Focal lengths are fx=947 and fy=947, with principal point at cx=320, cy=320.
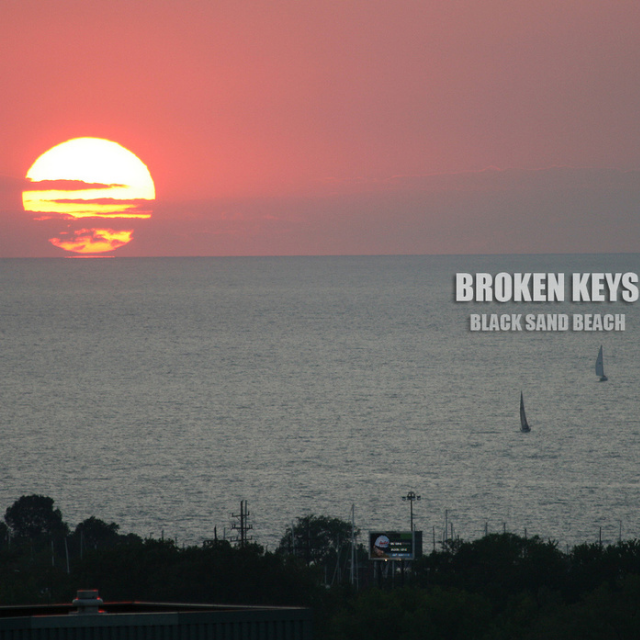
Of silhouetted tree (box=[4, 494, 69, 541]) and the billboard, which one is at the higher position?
silhouetted tree (box=[4, 494, 69, 541])

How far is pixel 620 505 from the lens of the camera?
109 meters

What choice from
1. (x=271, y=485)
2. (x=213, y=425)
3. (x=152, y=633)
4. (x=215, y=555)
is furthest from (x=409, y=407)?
(x=152, y=633)

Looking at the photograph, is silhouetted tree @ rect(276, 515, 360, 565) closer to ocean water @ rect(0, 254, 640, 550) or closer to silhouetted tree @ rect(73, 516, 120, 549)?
ocean water @ rect(0, 254, 640, 550)

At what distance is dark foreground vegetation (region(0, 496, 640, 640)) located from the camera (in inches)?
1911

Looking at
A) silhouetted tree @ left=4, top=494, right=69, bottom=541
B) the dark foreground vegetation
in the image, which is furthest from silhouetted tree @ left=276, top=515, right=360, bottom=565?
silhouetted tree @ left=4, top=494, right=69, bottom=541

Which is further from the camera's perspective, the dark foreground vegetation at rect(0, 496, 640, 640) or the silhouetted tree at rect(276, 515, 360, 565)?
the silhouetted tree at rect(276, 515, 360, 565)

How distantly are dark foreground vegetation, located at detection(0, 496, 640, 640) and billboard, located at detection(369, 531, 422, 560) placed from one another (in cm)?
207

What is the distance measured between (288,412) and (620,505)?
76.4 meters

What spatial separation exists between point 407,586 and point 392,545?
2354 cm

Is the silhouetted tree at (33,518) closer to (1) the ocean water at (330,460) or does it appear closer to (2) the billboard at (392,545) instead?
(1) the ocean water at (330,460)

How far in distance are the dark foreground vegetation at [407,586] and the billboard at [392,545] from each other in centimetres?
207

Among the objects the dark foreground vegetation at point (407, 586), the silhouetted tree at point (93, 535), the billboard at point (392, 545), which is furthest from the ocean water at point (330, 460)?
the dark foreground vegetation at point (407, 586)

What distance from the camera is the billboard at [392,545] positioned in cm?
8312

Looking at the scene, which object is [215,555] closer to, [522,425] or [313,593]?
[313,593]
